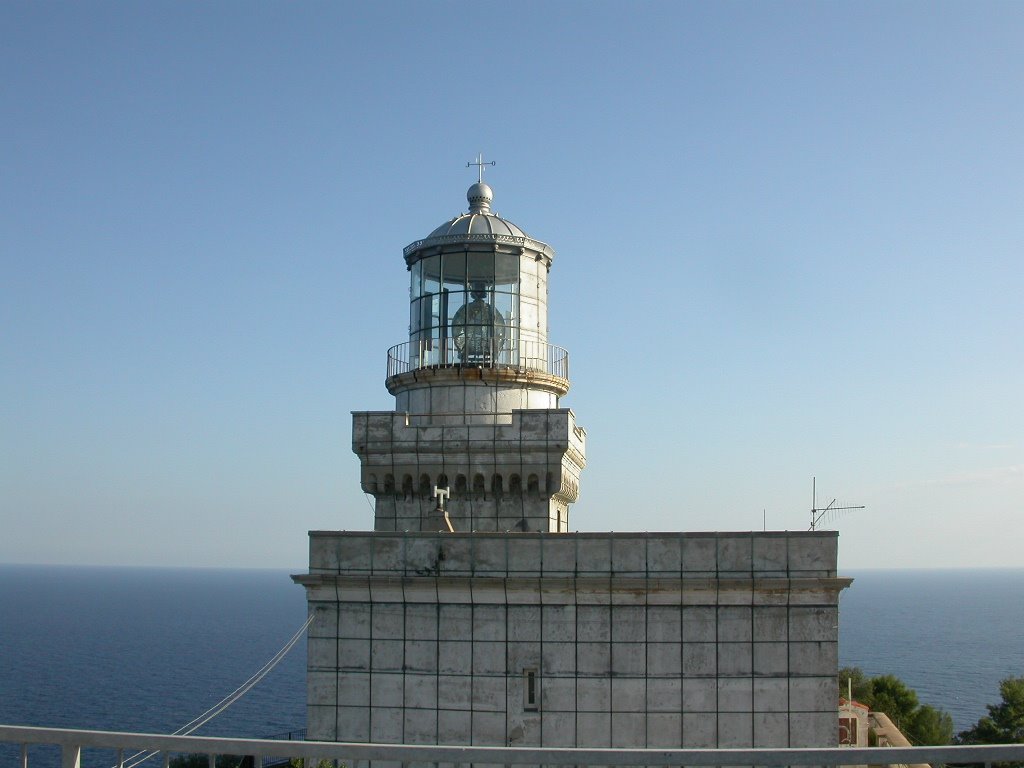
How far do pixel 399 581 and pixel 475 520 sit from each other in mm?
3387

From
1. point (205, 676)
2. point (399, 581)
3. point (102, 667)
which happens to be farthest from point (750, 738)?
point (102, 667)

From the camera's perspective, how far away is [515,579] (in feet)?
58.5

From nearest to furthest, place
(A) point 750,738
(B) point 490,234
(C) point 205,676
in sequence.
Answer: (A) point 750,738 → (B) point 490,234 → (C) point 205,676

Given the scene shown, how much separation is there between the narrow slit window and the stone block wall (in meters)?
0.02

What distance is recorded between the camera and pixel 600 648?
58.1 feet

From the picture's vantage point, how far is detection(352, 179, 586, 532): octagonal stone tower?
2114 centimetres

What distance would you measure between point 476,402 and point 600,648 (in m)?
6.32

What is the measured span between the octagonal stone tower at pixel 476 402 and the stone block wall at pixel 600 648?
2693mm

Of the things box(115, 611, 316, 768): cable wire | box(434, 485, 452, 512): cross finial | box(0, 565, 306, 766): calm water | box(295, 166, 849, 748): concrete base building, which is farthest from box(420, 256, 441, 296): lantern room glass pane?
box(0, 565, 306, 766): calm water

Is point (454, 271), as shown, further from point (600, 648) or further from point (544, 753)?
point (544, 753)

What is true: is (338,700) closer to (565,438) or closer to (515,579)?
(515,579)

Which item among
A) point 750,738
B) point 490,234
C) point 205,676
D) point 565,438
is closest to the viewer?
point 750,738

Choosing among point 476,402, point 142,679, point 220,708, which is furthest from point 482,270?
point 142,679

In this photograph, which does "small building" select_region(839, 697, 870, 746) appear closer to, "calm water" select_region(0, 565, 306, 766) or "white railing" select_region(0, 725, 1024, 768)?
"white railing" select_region(0, 725, 1024, 768)
